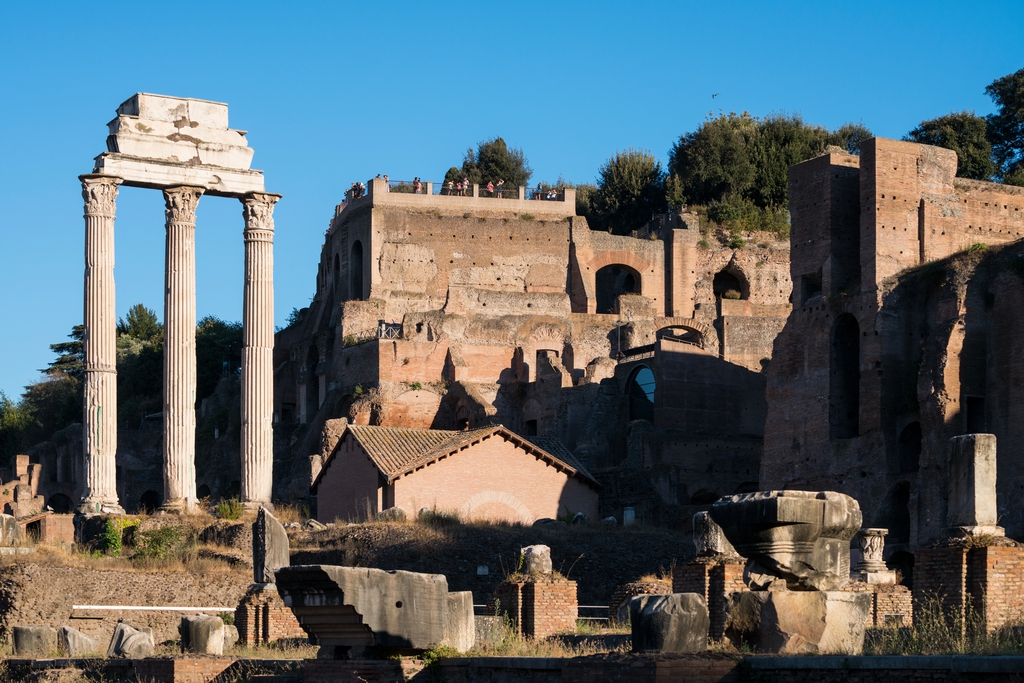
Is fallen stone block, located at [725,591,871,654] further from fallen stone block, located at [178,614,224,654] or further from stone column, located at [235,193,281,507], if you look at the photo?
stone column, located at [235,193,281,507]

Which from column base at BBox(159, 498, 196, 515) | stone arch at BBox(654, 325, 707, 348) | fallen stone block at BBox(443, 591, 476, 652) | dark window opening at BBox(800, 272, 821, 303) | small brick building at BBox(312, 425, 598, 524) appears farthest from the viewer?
stone arch at BBox(654, 325, 707, 348)

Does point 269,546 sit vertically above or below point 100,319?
below

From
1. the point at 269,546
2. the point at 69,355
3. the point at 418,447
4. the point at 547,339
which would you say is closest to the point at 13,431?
the point at 69,355

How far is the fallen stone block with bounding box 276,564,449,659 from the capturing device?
12.2m

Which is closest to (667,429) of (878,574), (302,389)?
(302,389)

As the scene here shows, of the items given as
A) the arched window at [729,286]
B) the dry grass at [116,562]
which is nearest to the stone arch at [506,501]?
the dry grass at [116,562]

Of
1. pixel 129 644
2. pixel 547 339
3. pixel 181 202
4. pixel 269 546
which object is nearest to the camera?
pixel 129 644

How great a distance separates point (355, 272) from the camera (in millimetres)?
61062

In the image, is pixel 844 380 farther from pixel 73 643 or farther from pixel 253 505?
pixel 73 643

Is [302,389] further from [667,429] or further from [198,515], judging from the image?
[198,515]

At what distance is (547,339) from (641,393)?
21.8ft

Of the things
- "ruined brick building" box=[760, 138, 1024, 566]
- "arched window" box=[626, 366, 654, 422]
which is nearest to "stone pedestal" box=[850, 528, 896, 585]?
"ruined brick building" box=[760, 138, 1024, 566]

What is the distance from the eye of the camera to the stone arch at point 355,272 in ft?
199

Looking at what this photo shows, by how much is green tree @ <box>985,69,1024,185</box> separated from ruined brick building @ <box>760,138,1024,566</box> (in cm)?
1442
